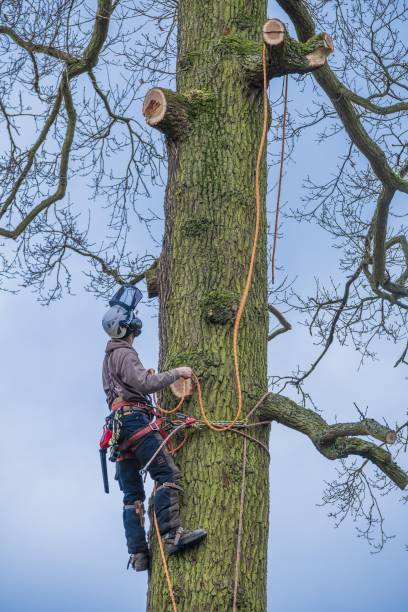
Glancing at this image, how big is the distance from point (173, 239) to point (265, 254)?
0.49m

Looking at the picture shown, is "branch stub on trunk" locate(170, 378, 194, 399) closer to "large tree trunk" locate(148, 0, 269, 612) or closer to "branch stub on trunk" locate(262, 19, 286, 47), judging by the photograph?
"large tree trunk" locate(148, 0, 269, 612)

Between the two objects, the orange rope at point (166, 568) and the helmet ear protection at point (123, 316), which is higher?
the helmet ear protection at point (123, 316)

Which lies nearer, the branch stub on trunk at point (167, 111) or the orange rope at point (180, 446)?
the orange rope at point (180, 446)

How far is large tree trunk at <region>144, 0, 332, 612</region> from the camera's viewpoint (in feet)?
14.0

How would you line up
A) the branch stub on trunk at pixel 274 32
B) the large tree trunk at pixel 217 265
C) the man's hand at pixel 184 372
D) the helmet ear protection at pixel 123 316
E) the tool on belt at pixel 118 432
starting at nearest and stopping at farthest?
the large tree trunk at pixel 217 265, the man's hand at pixel 184 372, the tool on belt at pixel 118 432, the helmet ear protection at pixel 123 316, the branch stub on trunk at pixel 274 32

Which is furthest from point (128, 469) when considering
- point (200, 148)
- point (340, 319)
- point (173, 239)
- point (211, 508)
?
point (340, 319)

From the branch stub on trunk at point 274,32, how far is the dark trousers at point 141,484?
2.02 m

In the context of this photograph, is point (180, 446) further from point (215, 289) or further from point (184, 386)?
point (215, 289)

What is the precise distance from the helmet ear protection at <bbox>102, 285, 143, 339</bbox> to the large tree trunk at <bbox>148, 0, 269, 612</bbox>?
137 millimetres

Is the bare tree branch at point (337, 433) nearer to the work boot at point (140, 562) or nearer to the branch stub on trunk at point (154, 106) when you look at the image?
the work boot at point (140, 562)

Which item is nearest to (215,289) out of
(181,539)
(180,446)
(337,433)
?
(180,446)

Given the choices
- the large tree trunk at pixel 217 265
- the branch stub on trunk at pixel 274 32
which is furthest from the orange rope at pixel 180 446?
the branch stub on trunk at pixel 274 32

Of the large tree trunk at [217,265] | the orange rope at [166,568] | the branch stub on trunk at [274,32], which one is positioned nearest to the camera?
the orange rope at [166,568]

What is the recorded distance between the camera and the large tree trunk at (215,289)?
4.24m
